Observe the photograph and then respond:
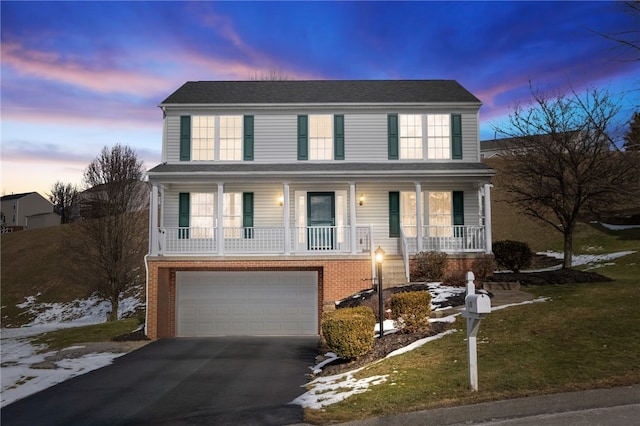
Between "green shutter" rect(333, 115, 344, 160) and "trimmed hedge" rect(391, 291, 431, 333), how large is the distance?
9.33 metres

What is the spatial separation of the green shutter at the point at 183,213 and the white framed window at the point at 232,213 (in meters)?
1.40

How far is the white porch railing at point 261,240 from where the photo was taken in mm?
18734

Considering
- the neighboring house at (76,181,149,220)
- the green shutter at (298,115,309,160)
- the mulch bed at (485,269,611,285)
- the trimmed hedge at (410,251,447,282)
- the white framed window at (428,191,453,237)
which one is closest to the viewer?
the mulch bed at (485,269,611,285)

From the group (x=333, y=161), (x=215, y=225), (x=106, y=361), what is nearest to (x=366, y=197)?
(x=333, y=161)

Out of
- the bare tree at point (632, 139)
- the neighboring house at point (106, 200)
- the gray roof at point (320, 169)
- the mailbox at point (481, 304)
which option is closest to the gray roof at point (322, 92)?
the gray roof at point (320, 169)

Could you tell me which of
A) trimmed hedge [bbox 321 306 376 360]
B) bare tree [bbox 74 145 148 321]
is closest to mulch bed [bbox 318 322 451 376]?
trimmed hedge [bbox 321 306 376 360]

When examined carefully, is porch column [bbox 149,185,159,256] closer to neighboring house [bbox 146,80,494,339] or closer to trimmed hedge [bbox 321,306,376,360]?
neighboring house [bbox 146,80,494,339]

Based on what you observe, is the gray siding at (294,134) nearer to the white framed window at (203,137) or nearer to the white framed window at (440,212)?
the white framed window at (203,137)

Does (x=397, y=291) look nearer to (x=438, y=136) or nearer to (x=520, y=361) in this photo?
→ (x=520, y=361)

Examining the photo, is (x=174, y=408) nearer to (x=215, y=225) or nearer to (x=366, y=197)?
(x=215, y=225)

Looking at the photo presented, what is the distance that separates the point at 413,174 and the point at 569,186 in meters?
5.73

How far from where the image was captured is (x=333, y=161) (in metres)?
20.4

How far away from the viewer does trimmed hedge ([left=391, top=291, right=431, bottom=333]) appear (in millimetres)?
12039

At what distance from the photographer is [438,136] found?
20547 millimetres
